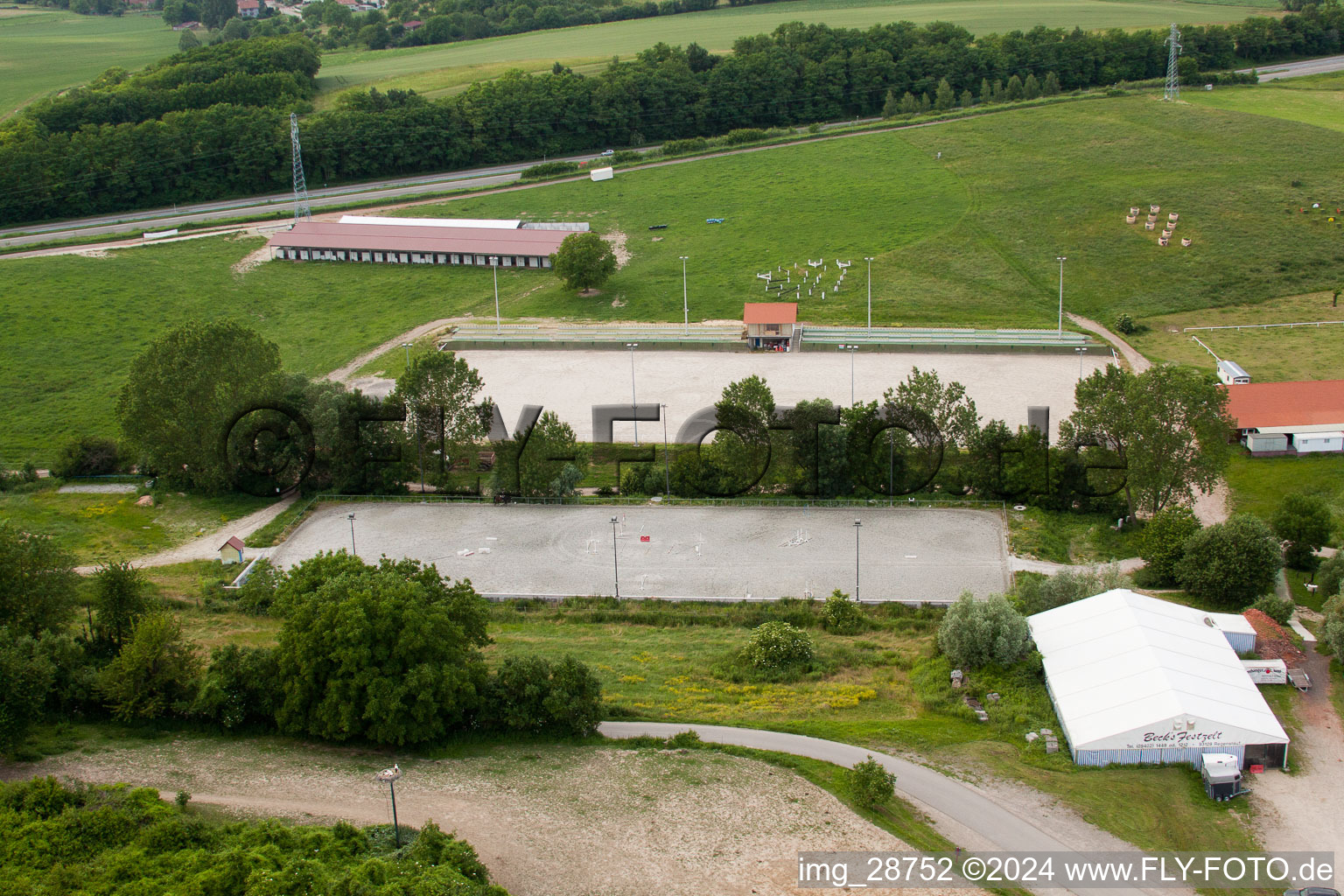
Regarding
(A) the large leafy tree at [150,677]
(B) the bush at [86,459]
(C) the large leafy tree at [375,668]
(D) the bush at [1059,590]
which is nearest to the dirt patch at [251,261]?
(B) the bush at [86,459]

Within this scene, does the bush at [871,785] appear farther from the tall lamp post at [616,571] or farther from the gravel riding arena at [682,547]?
the tall lamp post at [616,571]

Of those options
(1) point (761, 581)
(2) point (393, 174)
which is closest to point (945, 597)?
(1) point (761, 581)

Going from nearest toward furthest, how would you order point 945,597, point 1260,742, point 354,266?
point 1260,742
point 945,597
point 354,266

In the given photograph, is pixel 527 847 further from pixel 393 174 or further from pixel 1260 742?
pixel 393 174

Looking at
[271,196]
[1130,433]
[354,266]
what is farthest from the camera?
[271,196]

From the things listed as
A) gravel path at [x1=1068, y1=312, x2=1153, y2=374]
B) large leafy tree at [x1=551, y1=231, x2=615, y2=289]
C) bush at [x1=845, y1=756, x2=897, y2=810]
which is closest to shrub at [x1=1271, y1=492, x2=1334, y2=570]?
gravel path at [x1=1068, y1=312, x2=1153, y2=374]

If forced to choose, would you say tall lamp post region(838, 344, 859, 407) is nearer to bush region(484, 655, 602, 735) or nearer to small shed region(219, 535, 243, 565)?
bush region(484, 655, 602, 735)
